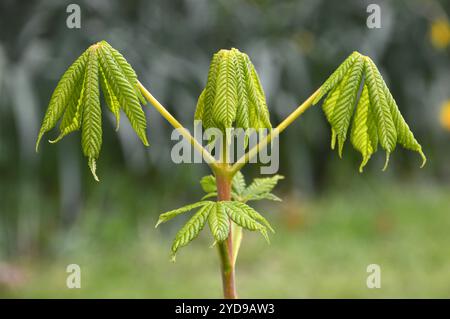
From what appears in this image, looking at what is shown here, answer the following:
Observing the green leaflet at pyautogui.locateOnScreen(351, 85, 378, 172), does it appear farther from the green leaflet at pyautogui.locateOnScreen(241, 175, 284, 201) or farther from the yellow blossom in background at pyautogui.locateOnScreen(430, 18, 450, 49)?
the yellow blossom in background at pyautogui.locateOnScreen(430, 18, 450, 49)

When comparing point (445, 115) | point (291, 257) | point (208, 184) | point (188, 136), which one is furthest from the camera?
point (445, 115)

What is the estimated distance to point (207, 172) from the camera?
7.23ft

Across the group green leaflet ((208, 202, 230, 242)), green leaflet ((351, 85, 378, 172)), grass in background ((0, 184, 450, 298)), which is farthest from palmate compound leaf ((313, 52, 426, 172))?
grass in background ((0, 184, 450, 298))

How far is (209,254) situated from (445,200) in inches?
32.2

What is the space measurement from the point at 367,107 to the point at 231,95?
4.8 inches

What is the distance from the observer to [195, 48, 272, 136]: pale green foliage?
0.49 metres

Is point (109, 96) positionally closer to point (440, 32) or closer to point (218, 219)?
point (218, 219)

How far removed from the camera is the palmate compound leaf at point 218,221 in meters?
0.49

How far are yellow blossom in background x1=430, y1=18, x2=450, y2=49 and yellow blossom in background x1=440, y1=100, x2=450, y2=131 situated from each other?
213 mm

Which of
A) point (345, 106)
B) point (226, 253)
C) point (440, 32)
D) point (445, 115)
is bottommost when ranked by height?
point (226, 253)

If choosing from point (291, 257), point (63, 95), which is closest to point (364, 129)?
point (63, 95)

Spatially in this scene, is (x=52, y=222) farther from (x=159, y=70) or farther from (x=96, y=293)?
(x=159, y=70)

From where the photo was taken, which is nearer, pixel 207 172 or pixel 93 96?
pixel 93 96

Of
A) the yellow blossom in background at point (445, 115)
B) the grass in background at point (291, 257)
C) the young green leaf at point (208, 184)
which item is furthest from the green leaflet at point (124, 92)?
the yellow blossom in background at point (445, 115)
